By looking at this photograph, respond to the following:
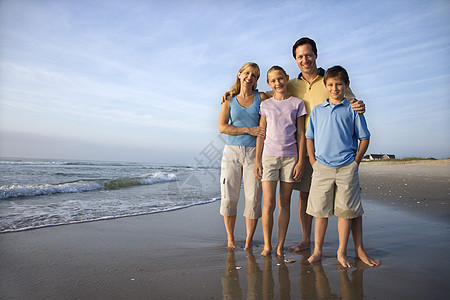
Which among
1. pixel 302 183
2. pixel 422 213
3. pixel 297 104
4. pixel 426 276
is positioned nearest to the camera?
pixel 426 276

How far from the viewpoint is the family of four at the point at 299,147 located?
2.30m

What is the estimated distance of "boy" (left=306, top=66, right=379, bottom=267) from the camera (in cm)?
227

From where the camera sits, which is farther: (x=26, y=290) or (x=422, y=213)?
(x=422, y=213)

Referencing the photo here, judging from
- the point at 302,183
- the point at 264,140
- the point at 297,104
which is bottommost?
the point at 302,183

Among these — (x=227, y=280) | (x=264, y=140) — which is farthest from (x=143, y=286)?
(x=264, y=140)

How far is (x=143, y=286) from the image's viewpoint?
1918 millimetres

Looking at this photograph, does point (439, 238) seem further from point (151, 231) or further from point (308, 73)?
point (151, 231)

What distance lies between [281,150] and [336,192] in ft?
1.94

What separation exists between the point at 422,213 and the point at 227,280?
3737mm

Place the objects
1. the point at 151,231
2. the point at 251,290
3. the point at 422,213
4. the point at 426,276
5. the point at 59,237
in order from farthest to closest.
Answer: the point at 422,213 < the point at 151,231 < the point at 59,237 < the point at 426,276 < the point at 251,290

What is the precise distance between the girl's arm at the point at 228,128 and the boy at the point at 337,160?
57 centimetres

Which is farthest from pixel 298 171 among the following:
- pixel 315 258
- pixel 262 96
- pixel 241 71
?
pixel 241 71

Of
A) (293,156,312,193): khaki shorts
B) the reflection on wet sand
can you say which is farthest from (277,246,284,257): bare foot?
(293,156,312,193): khaki shorts

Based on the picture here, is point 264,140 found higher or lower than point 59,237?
higher
